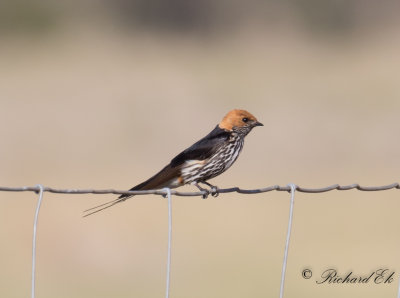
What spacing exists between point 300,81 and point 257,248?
11278mm

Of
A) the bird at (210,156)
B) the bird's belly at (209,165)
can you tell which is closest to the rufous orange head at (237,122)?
the bird at (210,156)

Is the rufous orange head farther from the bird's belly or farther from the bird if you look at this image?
the bird's belly

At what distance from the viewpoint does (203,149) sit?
6.61 metres

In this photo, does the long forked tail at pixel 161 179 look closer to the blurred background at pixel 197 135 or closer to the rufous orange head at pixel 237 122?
the rufous orange head at pixel 237 122

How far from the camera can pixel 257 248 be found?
37.8 ft

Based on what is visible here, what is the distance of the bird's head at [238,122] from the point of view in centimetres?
677

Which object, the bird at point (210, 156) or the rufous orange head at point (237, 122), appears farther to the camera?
the rufous orange head at point (237, 122)

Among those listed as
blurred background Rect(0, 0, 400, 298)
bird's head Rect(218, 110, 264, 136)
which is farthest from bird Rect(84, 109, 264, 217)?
blurred background Rect(0, 0, 400, 298)

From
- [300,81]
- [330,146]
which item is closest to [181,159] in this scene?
[330,146]

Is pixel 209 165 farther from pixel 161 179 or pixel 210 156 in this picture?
pixel 161 179

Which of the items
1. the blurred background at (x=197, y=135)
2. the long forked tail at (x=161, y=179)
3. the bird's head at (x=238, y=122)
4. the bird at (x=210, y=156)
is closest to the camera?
the long forked tail at (x=161, y=179)

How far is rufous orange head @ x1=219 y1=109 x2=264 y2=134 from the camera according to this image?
6766 mm

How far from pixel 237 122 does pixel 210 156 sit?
319 mm

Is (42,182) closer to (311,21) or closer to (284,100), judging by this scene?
(284,100)
